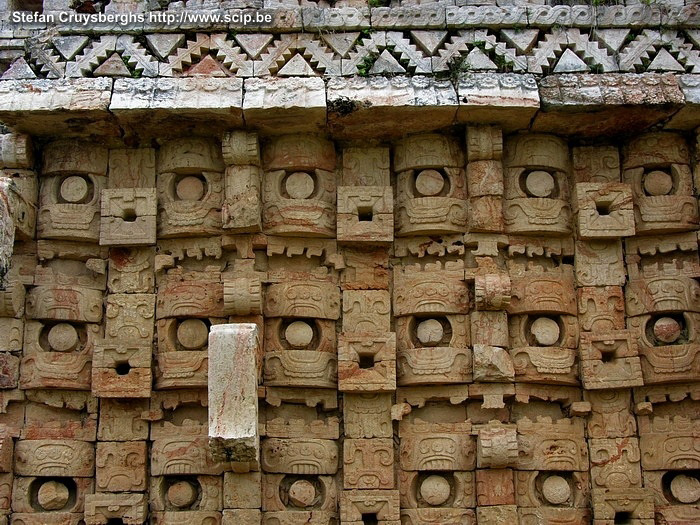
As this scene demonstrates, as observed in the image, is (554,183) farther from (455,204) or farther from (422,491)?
(422,491)

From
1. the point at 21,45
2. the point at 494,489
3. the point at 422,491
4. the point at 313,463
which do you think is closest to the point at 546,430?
the point at 494,489

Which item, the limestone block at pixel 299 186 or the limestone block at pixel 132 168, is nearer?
the limestone block at pixel 299 186

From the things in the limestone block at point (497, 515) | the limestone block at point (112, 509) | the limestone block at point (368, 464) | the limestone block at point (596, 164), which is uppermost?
the limestone block at point (596, 164)

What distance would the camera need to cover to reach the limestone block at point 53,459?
716 centimetres

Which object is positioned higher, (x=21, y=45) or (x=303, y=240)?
(x=21, y=45)

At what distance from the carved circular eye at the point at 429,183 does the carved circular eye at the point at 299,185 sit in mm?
893

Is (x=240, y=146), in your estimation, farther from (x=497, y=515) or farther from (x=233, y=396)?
Result: (x=497, y=515)

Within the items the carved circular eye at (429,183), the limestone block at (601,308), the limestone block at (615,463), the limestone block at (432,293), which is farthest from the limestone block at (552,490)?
the carved circular eye at (429,183)

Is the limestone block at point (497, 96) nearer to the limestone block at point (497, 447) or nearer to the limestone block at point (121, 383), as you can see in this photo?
the limestone block at point (497, 447)

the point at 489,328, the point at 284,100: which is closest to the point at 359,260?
the point at 489,328

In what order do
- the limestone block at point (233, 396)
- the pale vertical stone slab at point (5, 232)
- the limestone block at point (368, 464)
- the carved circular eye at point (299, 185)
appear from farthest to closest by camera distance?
the carved circular eye at point (299, 185)
the limestone block at point (368, 464)
the pale vertical stone slab at point (5, 232)
the limestone block at point (233, 396)

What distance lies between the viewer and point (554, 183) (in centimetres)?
779

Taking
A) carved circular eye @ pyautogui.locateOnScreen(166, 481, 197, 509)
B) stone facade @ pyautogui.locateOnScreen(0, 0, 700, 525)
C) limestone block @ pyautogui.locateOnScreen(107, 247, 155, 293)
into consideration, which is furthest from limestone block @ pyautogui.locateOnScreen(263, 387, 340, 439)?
limestone block @ pyautogui.locateOnScreen(107, 247, 155, 293)

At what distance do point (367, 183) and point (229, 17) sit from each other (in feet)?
5.89
